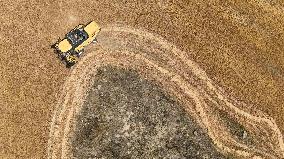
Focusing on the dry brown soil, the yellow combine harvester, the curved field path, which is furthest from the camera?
the curved field path

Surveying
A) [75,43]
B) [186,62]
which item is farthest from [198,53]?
[75,43]

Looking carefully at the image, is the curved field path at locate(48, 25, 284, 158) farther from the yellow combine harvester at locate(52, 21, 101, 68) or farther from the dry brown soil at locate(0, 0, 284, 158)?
the yellow combine harvester at locate(52, 21, 101, 68)

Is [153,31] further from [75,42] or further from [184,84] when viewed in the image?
[75,42]

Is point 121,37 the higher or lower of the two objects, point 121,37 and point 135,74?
the higher

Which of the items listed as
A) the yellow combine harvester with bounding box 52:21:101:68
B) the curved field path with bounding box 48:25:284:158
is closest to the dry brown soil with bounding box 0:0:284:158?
the curved field path with bounding box 48:25:284:158

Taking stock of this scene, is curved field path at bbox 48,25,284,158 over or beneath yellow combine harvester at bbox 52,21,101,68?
beneath

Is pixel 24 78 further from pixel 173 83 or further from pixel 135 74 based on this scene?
pixel 173 83
